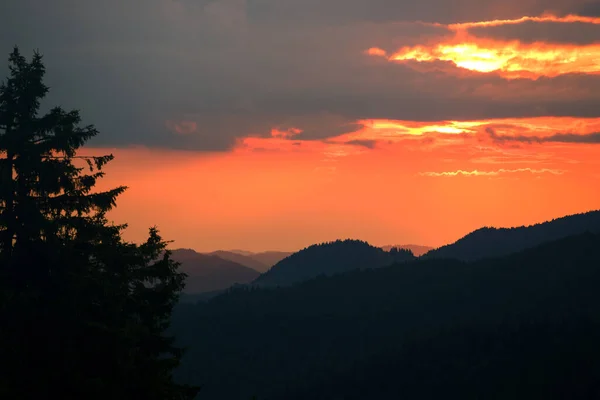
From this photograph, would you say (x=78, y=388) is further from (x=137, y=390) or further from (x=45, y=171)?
(x=45, y=171)

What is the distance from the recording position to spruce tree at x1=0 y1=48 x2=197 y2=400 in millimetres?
36750

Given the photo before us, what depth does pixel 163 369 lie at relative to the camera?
42156 millimetres

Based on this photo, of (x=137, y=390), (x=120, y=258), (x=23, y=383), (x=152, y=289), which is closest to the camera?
(x=23, y=383)

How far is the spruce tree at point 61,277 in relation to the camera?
3675 cm

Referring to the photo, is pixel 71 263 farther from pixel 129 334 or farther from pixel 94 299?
Result: pixel 129 334

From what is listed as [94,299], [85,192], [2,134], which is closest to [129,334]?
[94,299]

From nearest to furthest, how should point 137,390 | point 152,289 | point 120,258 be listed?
point 137,390 → point 120,258 → point 152,289

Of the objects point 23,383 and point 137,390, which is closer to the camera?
point 23,383

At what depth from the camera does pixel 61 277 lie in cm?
3881

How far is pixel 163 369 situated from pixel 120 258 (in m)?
6.74

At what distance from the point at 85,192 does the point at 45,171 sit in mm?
2467

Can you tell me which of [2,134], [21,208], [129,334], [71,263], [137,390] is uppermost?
[2,134]

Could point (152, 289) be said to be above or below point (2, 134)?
below

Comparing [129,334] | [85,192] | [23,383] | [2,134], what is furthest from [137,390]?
[2,134]
